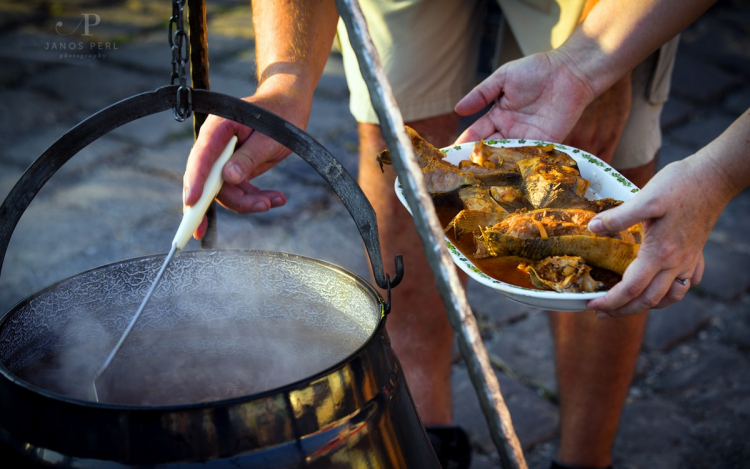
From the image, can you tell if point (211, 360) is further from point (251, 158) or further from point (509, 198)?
point (509, 198)

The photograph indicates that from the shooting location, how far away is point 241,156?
4.70 feet

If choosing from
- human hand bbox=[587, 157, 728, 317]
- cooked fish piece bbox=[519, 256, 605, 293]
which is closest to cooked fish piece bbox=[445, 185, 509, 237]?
cooked fish piece bbox=[519, 256, 605, 293]

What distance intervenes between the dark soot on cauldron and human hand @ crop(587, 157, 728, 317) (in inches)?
19.1

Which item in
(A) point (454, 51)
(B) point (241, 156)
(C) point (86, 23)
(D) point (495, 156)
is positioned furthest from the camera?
(C) point (86, 23)

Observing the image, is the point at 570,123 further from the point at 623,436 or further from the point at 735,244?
the point at 735,244

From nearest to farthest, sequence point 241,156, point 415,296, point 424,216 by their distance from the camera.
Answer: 1. point 424,216
2. point 241,156
3. point 415,296

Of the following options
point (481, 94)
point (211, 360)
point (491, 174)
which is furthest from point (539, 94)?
point (211, 360)

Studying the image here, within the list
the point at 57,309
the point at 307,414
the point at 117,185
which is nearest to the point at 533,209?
the point at 307,414

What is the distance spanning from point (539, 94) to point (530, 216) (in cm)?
48

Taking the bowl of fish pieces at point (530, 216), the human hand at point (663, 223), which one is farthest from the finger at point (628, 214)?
the bowl of fish pieces at point (530, 216)

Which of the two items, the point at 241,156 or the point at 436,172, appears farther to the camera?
the point at 436,172

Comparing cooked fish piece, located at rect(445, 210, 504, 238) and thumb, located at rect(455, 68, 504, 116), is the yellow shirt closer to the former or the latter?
thumb, located at rect(455, 68, 504, 116)

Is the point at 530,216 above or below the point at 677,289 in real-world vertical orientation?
above

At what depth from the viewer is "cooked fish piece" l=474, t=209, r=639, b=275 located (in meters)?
1.36
